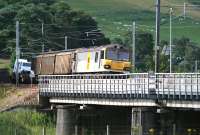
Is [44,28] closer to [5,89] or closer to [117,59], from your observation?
[5,89]

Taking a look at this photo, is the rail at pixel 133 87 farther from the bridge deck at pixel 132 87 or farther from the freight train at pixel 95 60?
the freight train at pixel 95 60

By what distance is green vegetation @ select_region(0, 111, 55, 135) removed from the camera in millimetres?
63531

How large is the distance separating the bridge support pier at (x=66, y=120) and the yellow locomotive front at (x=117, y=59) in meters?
10.8

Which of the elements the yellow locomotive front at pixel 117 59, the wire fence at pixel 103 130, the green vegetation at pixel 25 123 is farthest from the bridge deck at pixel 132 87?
the yellow locomotive front at pixel 117 59

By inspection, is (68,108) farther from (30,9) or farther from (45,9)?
(45,9)

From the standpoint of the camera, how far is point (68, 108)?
61406 millimetres

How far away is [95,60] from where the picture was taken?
73062 mm

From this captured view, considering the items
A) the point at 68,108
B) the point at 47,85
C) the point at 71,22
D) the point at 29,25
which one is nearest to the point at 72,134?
the point at 68,108

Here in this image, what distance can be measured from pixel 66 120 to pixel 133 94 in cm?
980

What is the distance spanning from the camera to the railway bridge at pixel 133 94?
156 feet

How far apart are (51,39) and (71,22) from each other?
909 centimetres

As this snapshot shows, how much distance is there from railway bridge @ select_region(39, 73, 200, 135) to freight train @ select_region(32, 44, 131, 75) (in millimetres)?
6907

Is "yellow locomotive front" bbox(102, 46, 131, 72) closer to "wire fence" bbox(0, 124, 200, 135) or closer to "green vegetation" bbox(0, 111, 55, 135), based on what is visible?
"green vegetation" bbox(0, 111, 55, 135)

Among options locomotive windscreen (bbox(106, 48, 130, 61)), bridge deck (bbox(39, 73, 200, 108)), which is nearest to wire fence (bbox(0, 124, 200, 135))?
bridge deck (bbox(39, 73, 200, 108))
